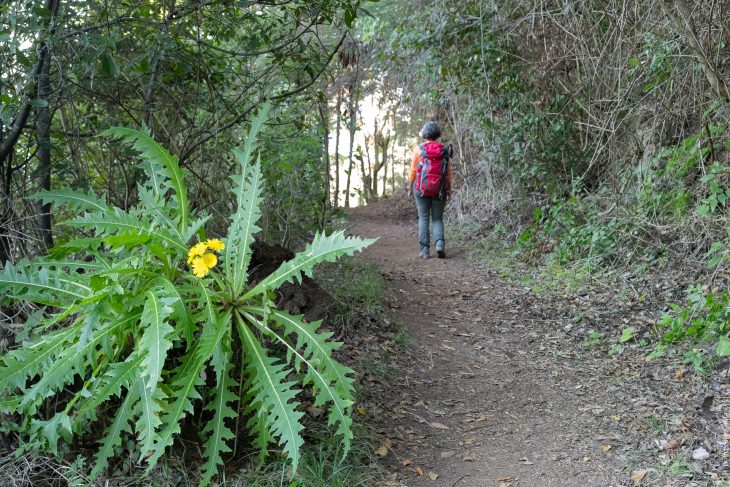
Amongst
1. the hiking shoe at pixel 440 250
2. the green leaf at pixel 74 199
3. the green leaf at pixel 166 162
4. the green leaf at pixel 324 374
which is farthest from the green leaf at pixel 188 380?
the hiking shoe at pixel 440 250

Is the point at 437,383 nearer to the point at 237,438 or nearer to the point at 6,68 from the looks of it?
the point at 237,438

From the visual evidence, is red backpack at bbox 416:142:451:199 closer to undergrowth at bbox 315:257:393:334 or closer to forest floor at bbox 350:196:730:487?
undergrowth at bbox 315:257:393:334

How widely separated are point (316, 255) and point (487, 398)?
88.0 inches

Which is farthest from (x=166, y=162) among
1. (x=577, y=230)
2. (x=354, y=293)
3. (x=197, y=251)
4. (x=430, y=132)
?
(x=577, y=230)

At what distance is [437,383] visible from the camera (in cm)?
518

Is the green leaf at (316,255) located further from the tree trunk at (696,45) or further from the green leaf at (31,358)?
the tree trunk at (696,45)

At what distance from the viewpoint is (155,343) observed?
284 centimetres

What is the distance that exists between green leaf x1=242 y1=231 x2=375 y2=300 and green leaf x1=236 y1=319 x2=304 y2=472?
26 centimetres

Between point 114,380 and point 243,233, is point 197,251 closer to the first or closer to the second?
point 243,233

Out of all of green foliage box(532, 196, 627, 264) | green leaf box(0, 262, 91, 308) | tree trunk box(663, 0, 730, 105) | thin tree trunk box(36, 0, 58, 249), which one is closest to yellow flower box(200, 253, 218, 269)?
green leaf box(0, 262, 91, 308)

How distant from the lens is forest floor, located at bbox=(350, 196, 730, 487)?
12.8ft

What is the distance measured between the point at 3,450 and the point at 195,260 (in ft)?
4.82

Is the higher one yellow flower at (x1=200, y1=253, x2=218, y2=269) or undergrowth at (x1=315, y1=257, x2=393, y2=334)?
yellow flower at (x1=200, y1=253, x2=218, y2=269)

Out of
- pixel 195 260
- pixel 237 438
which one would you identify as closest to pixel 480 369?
pixel 237 438
